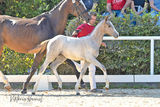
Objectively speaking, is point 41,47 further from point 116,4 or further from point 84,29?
point 116,4

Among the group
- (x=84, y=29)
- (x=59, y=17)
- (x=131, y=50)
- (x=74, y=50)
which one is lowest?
(x=74, y=50)

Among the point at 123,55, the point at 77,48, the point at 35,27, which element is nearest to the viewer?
the point at 77,48

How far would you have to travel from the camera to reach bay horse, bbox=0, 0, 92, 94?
8.62 meters

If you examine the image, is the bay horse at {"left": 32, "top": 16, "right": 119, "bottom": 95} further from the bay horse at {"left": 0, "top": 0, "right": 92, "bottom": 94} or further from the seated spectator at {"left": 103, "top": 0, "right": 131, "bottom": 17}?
the seated spectator at {"left": 103, "top": 0, "right": 131, "bottom": 17}

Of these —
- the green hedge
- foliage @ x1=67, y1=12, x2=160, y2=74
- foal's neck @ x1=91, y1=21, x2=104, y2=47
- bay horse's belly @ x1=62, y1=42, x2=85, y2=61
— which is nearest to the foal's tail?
bay horse's belly @ x1=62, y1=42, x2=85, y2=61

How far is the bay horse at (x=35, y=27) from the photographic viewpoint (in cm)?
862

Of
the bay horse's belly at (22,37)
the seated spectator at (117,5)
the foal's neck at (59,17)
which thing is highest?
the seated spectator at (117,5)

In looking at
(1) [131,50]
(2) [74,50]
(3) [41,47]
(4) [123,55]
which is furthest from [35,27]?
(1) [131,50]

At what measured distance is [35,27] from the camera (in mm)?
8656

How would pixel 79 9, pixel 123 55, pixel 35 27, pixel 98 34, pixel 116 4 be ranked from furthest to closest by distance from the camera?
pixel 116 4
pixel 123 55
pixel 79 9
pixel 35 27
pixel 98 34

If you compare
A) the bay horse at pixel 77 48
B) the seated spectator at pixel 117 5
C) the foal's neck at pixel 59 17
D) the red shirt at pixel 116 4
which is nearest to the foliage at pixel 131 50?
the foal's neck at pixel 59 17

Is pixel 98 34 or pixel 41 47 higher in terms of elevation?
pixel 98 34

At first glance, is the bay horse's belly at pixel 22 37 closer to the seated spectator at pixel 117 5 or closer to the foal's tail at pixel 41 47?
the foal's tail at pixel 41 47

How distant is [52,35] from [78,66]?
903 millimetres
